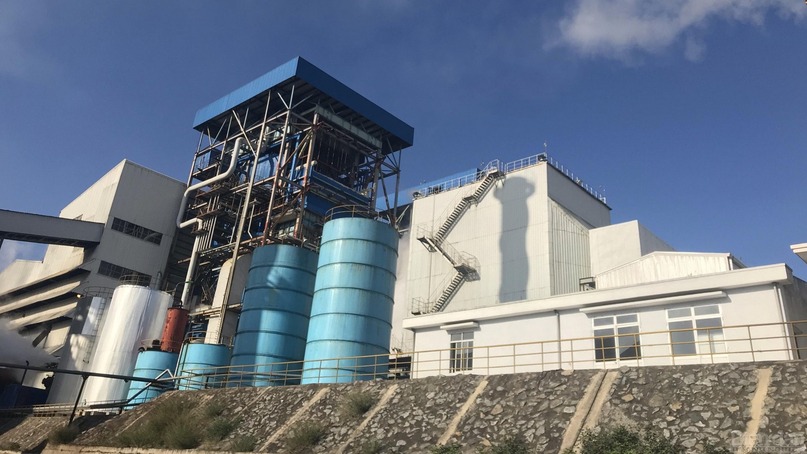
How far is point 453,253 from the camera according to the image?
148 feet

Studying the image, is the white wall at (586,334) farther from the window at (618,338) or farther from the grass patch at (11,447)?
the grass patch at (11,447)

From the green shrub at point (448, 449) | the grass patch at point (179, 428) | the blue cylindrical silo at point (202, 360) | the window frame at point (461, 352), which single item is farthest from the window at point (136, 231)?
the green shrub at point (448, 449)

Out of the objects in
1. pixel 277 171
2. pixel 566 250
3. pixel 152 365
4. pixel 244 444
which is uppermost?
pixel 277 171

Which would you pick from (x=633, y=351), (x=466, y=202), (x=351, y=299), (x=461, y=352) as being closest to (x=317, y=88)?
(x=466, y=202)

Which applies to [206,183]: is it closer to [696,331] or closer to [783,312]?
[696,331]

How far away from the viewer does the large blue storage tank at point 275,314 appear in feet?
106

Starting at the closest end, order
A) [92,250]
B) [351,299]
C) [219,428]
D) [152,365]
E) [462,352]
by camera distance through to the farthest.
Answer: [219,428] → [462,352] → [351,299] → [152,365] → [92,250]

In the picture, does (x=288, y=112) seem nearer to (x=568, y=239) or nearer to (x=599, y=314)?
(x=568, y=239)

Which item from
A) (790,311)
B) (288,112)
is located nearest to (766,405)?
(790,311)

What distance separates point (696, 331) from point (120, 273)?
42528 mm

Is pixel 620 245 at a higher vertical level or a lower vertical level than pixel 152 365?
higher

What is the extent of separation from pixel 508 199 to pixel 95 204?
109 feet

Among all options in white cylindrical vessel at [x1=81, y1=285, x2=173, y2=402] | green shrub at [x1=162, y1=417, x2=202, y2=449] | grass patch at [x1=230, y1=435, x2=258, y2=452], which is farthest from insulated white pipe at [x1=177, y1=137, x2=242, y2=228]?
grass patch at [x1=230, y1=435, x2=258, y2=452]

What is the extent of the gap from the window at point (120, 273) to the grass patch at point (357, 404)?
34508 mm
